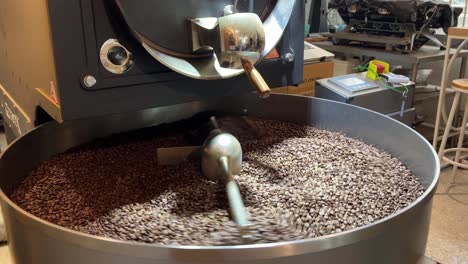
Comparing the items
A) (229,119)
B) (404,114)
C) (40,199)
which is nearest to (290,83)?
(229,119)

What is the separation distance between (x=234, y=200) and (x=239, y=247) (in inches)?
6.5

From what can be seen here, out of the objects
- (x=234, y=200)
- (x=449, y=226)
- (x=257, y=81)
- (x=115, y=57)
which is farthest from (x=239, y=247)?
(x=449, y=226)

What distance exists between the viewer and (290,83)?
96 cm

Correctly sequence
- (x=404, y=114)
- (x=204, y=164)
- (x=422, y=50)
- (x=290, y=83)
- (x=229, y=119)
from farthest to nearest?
1. (x=422, y=50)
2. (x=404, y=114)
3. (x=229, y=119)
4. (x=290, y=83)
5. (x=204, y=164)

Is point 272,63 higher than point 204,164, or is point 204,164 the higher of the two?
point 272,63

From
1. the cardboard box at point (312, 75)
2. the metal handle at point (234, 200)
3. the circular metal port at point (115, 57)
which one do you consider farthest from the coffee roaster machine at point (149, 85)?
the cardboard box at point (312, 75)

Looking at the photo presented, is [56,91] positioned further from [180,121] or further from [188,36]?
[180,121]

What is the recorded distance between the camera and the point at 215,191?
79 cm

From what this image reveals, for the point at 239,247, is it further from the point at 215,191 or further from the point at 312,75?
the point at 312,75

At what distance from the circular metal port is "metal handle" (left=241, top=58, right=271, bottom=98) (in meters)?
0.19

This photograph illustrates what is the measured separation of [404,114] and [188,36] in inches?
77.2

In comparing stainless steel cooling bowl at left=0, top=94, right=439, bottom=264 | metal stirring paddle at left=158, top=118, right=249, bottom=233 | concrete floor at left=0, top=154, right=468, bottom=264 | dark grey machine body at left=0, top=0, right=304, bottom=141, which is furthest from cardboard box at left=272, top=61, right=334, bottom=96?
metal stirring paddle at left=158, top=118, right=249, bottom=233

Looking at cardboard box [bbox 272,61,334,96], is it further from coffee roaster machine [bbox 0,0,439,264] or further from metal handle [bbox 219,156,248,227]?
metal handle [bbox 219,156,248,227]

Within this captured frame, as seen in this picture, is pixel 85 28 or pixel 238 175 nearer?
pixel 85 28
